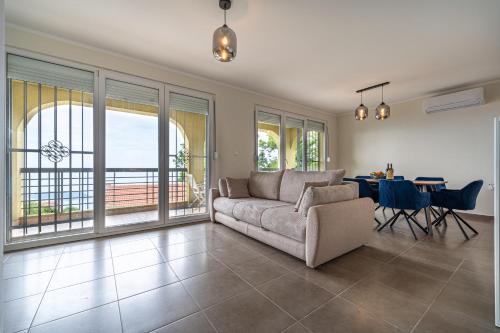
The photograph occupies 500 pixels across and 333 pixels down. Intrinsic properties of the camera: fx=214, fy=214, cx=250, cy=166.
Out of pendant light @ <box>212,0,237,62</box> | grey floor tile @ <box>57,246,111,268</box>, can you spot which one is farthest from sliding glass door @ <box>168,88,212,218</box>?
pendant light @ <box>212,0,237,62</box>

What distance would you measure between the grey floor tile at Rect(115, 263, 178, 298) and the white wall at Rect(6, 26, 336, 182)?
2.30 meters

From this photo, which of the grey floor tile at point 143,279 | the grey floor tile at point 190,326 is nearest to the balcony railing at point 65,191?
the grey floor tile at point 143,279

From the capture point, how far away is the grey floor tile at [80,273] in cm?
189

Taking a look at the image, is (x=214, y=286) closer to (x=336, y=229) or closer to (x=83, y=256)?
(x=336, y=229)

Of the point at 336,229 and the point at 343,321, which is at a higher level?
the point at 336,229

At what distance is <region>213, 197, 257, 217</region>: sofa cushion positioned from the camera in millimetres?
3373

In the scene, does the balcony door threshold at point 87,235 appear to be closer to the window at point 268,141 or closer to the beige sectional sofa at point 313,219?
the beige sectional sofa at point 313,219

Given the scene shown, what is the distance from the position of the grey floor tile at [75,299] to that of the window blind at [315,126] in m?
5.48

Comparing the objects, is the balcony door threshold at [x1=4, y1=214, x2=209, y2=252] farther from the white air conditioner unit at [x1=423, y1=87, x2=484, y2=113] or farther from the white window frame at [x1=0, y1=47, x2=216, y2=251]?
the white air conditioner unit at [x1=423, y1=87, x2=484, y2=113]

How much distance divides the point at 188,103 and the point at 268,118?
1975mm

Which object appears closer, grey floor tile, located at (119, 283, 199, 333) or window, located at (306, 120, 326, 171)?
grey floor tile, located at (119, 283, 199, 333)

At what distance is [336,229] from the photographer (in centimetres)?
224

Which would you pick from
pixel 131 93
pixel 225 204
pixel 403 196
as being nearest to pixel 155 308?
pixel 225 204

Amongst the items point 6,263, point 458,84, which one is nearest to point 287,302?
point 6,263
